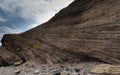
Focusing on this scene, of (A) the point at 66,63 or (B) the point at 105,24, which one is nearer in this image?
(B) the point at 105,24

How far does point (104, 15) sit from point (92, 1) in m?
2.83

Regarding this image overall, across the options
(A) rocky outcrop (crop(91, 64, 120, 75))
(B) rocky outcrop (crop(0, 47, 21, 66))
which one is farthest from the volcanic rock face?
(B) rocky outcrop (crop(0, 47, 21, 66))

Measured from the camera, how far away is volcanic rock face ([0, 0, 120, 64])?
1534 centimetres

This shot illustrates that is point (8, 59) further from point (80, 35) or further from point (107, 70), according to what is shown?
point (107, 70)

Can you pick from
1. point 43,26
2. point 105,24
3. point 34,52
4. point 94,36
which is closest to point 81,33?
point 94,36

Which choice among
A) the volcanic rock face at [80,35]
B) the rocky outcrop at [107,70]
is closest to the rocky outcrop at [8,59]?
the volcanic rock face at [80,35]

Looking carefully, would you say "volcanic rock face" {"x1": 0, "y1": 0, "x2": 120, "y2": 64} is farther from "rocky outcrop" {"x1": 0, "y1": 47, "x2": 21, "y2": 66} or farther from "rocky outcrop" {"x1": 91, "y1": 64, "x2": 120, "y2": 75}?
"rocky outcrop" {"x1": 0, "y1": 47, "x2": 21, "y2": 66}

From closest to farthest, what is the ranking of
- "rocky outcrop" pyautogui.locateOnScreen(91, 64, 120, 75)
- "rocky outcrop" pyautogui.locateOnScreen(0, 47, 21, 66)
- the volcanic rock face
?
"rocky outcrop" pyautogui.locateOnScreen(91, 64, 120, 75)
the volcanic rock face
"rocky outcrop" pyautogui.locateOnScreen(0, 47, 21, 66)

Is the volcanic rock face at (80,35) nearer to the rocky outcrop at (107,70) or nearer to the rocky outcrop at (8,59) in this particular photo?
the rocky outcrop at (107,70)

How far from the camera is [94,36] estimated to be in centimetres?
1688

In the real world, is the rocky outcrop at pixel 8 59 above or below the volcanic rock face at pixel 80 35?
below

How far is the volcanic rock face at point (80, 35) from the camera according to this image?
50.3ft

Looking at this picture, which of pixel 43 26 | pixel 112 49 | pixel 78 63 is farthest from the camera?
pixel 43 26

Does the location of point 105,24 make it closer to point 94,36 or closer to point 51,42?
point 94,36
